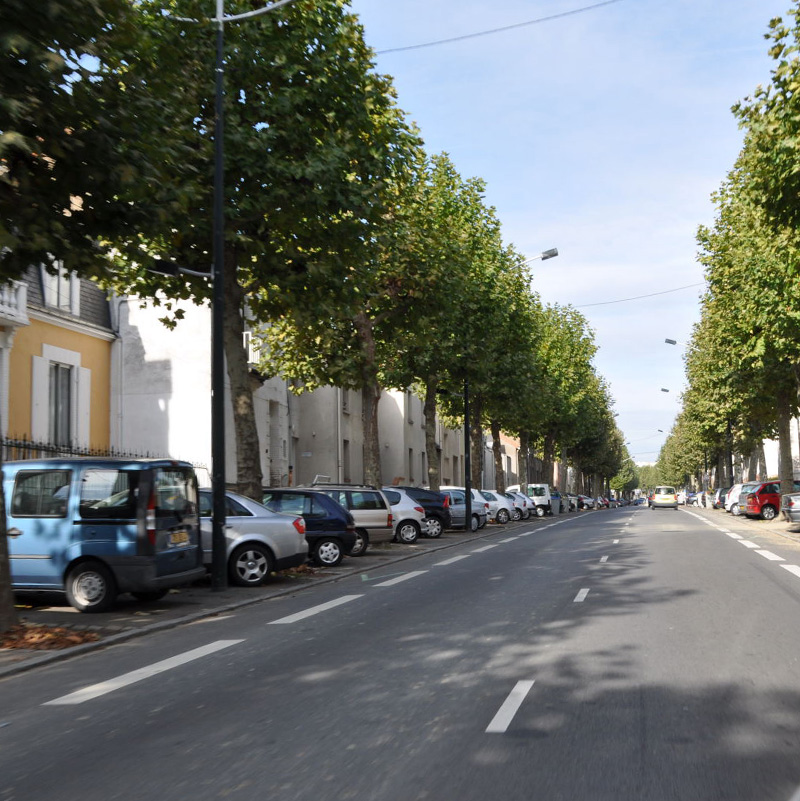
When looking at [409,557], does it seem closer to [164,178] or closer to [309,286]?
[309,286]

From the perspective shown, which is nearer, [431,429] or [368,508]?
[368,508]

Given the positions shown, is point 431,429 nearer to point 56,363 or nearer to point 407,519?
point 407,519

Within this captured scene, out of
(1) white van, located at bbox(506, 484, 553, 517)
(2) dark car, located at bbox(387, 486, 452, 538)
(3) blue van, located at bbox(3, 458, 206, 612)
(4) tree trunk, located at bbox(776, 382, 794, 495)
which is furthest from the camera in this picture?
(1) white van, located at bbox(506, 484, 553, 517)

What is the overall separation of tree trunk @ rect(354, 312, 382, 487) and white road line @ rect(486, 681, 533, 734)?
1930 centimetres

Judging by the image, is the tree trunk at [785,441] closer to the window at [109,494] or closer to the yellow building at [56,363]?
the yellow building at [56,363]

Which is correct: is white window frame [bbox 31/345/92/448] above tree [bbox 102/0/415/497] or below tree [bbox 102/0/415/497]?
below

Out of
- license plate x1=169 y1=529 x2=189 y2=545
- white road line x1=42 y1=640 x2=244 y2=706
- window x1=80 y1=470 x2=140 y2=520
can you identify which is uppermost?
window x1=80 y1=470 x2=140 y2=520

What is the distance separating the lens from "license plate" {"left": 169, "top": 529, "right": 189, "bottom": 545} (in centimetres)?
1217

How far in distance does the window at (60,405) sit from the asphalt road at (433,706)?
15042mm

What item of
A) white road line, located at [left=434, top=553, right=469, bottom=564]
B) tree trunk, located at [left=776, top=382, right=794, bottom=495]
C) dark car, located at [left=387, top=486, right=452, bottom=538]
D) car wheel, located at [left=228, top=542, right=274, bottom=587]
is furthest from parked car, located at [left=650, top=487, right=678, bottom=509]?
car wheel, located at [left=228, top=542, right=274, bottom=587]

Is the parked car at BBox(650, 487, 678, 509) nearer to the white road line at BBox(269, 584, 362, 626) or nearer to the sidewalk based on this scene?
the sidewalk

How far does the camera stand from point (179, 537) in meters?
12.4

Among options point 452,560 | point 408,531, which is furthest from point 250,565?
point 408,531

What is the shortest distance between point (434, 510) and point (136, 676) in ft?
74.1
